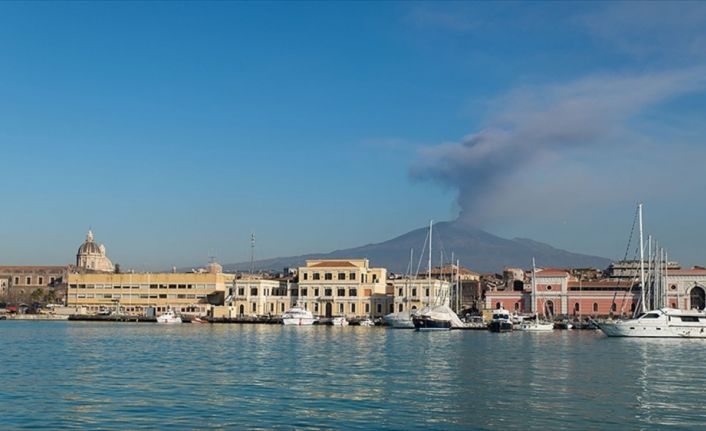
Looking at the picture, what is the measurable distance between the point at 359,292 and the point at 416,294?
315 inches

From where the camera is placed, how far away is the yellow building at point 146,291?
122812 millimetres

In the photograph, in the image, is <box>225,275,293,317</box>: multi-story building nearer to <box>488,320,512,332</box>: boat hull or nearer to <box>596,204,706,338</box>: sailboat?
<box>488,320,512,332</box>: boat hull

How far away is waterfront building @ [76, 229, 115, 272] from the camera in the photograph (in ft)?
623

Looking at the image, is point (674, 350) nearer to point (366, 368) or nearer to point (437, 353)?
point (437, 353)

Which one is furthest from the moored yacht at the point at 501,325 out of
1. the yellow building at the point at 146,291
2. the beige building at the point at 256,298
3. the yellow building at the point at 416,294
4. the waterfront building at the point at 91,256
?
the waterfront building at the point at 91,256

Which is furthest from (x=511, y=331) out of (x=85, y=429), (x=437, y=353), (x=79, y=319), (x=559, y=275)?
(x=85, y=429)

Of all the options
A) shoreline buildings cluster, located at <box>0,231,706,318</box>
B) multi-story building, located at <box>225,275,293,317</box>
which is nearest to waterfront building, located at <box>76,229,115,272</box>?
shoreline buildings cluster, located at <box>0,231,706,318</box>

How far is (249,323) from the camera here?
110438 mm

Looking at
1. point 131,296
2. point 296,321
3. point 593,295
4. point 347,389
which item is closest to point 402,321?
point 296,321

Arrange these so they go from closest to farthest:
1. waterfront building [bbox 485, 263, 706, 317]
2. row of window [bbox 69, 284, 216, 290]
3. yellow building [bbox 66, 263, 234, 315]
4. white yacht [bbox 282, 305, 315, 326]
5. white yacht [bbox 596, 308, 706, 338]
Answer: white yacht [bbox 596, 308, 706, 338]
white yacht [bbox 282, 305, 315, 326]
waterfront building [bbox 485, 263, 706, 317]
yellow building [bbox 66, 263, 234, 315]
row of window [bbox 69, 284, 216, 290]

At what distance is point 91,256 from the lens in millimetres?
190000

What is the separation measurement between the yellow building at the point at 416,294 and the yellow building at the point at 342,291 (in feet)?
7.62

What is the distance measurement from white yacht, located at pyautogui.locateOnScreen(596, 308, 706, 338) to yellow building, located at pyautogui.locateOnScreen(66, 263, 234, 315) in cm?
A: 6277

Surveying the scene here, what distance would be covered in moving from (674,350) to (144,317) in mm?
76317
